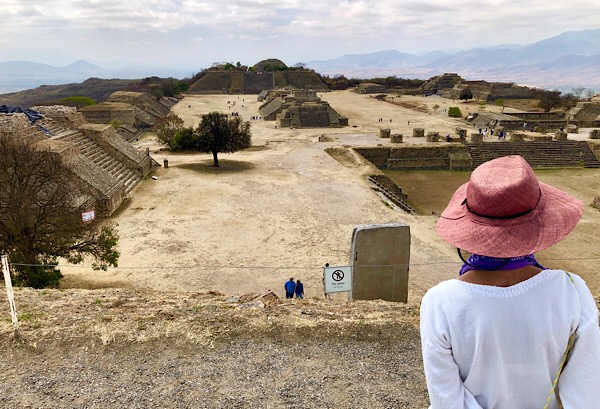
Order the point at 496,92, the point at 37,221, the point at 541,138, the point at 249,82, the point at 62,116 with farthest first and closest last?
1. the point at 249,82
2. the point at 496,92
3. the point at 541,138
4. the point at 62,116
5. the point at 37,221

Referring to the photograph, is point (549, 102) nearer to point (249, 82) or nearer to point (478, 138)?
point (478, 138)

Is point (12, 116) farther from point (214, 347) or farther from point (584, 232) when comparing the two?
point (584, 232)

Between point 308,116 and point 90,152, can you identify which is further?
point 308,116

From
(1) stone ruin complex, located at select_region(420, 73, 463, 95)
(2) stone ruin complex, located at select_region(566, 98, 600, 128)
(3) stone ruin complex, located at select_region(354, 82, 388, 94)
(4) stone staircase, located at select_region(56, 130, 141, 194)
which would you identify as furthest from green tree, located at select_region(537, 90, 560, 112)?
(4) stone staircase, located at select_region(56, 130, 141, 194)

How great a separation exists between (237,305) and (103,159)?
1728 centimetres

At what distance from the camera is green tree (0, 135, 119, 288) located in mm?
9055

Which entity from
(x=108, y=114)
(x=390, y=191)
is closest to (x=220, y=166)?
(x=390, y=191)

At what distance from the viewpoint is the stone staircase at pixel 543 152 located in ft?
98.2

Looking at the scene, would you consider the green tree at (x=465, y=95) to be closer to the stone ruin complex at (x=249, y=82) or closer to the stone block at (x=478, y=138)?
the stone ruin complex at (x=249, y=82)

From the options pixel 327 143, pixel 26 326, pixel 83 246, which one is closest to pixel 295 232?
pixel 83 246

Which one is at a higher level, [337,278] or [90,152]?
[90,152]

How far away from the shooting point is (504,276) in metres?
1.79

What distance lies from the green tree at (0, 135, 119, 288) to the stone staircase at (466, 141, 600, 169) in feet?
88.2

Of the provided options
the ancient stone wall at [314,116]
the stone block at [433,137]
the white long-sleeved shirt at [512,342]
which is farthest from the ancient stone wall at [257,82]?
the white long-sleeved shirt at [512,342]
